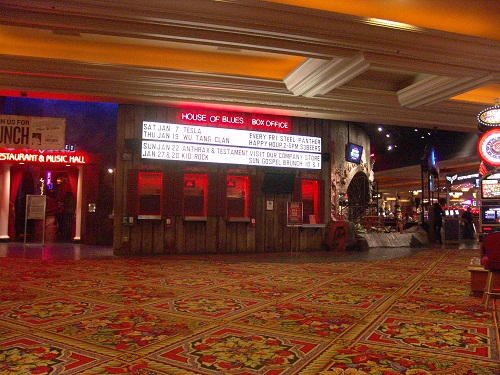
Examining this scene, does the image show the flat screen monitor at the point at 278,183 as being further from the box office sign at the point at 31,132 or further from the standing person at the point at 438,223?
the standing person at the point at 438,223

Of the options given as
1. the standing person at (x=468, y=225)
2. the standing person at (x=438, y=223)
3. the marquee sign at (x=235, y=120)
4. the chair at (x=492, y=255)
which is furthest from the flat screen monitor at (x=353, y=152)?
the standing person at (x=468, y=225)

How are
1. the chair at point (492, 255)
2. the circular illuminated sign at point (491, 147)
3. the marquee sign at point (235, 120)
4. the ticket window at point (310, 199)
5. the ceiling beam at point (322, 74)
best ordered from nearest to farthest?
→ 1. the chair at point (492, 255)
2. the circular illuminated sign at point (491, 147)
3. the ceiling beam at point (322, 74)
4. the marquee sign at point (235, 120)
5. the ticket window at point (310, 199)

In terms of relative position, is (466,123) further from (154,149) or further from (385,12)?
(154,149)

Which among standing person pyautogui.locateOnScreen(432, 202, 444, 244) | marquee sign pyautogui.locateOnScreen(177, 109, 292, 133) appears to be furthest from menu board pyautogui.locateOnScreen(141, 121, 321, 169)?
standing person pyautogui.locateOnScreen(432, 202, 444, 244)

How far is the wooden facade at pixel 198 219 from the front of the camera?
9.11m

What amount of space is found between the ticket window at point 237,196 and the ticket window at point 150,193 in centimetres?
164

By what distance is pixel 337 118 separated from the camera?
1040 cm

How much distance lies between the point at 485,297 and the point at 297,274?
2.62m

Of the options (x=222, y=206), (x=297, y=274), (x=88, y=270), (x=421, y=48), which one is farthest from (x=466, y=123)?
(x=88, y=270)

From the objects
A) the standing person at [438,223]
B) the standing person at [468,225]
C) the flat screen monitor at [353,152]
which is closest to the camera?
the flat screen monitor at [353,152]

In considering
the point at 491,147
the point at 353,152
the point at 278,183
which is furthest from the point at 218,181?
the point at 491,147

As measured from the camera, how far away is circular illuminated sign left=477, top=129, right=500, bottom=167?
566 cm

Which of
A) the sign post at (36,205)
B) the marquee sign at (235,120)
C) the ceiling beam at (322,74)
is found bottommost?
the sign post at (36,205)

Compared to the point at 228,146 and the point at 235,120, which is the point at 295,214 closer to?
the point at 228,146
